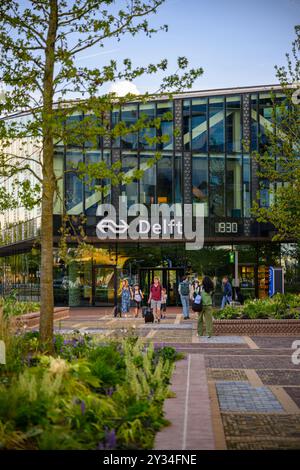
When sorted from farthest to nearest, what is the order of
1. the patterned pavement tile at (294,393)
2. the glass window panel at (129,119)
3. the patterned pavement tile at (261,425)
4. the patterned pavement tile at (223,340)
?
the glass window panel at (129,119), the patterned pavement tile at (223,340), the patterned pavement tile at (294,393), the patterned pavement tile at (261,425)

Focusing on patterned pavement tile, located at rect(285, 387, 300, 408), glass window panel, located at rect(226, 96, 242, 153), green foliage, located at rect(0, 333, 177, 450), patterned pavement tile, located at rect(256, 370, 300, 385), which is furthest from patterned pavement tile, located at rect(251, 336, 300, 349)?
glass window panel, located at rect(226, 96, 242, 153)

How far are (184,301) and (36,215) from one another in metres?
16.1

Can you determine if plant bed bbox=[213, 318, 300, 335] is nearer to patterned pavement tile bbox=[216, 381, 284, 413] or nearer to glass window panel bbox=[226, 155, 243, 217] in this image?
patterned pavement tile bbox=[216, 381, 284, 413]

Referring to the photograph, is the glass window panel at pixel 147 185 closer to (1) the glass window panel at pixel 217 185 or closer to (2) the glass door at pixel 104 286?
(1) the glass window panel at pixel 217 185

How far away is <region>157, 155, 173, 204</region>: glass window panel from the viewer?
139 ft

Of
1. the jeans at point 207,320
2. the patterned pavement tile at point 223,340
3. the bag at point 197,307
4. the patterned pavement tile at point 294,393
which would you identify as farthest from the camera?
the jeans at point 207,320

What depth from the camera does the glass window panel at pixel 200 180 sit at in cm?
4259

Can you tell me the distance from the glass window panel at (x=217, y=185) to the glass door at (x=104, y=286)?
678cm

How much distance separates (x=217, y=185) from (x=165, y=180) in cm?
298

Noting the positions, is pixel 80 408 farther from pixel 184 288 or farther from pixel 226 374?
pixel 184 288

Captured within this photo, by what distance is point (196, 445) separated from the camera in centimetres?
727

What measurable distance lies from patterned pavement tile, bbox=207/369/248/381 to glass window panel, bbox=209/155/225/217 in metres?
28.6

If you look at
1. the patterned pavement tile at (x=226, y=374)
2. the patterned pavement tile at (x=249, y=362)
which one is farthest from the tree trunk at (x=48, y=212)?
the patterned pavement tile at (x=249, y=362)
